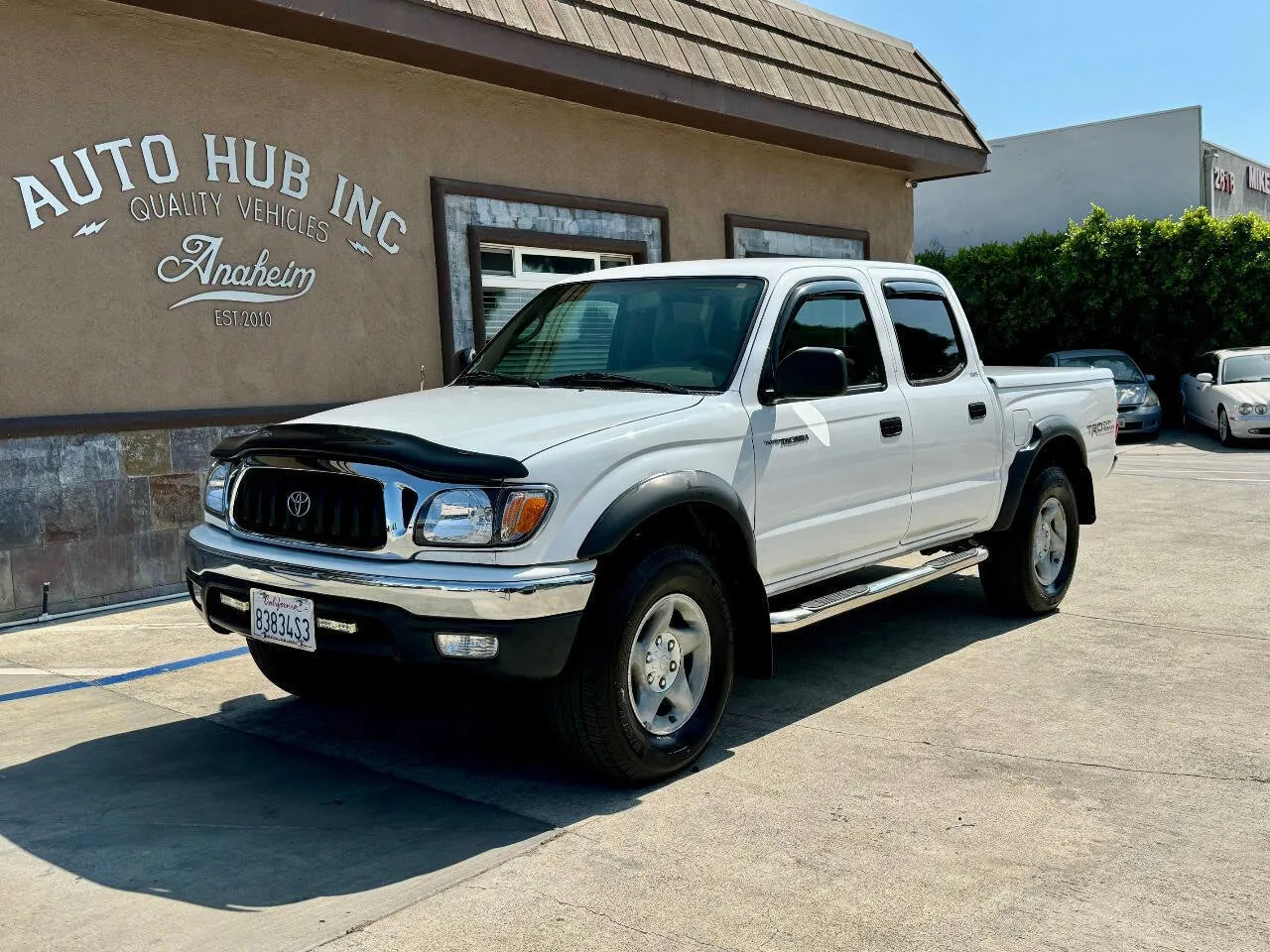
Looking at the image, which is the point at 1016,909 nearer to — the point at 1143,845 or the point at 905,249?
the point at 1143,845

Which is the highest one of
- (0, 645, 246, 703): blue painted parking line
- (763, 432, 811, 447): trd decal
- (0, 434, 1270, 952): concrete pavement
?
(763, 432, 811, 447): trd decal

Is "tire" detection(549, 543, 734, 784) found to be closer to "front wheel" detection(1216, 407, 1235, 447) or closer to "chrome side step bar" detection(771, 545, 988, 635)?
"chrome side step bar" detection(771, 545, 988, 635)

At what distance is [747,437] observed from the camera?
4895 millimetres

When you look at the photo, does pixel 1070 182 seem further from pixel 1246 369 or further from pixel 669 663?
pixel 669 663

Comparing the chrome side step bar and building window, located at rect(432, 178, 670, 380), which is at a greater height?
building window, located at rect(432, 178, 670, 380)

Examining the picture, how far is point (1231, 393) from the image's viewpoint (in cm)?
1775

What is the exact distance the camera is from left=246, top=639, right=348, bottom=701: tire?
5285mm

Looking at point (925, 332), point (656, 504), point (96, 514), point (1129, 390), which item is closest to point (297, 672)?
point (656, 504)

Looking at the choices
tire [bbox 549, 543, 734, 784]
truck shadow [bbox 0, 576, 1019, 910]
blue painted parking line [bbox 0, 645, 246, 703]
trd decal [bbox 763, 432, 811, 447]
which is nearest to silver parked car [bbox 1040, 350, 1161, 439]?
truck shadow [bbox 0, 576, 1019, 910]

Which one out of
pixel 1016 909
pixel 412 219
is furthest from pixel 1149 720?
pixel 412 219

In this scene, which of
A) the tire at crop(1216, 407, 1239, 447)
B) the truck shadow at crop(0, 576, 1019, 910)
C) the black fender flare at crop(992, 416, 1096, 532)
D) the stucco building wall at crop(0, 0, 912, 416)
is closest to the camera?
the truck shadow at crop(0, 576, 1019, 910)

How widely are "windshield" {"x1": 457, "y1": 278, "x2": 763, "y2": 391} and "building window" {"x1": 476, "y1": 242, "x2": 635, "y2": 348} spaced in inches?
168

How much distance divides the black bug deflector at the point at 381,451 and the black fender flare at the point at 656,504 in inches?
13.7

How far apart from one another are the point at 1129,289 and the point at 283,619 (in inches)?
783
